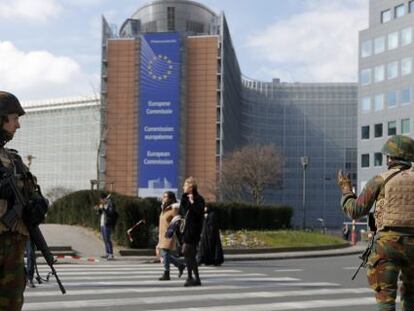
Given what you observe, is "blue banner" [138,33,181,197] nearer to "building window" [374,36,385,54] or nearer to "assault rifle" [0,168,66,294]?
"building window" [374,36,385,54]

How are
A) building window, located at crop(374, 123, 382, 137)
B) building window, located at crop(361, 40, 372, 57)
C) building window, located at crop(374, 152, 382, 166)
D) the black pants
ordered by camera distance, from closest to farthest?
the black pants, building window, located at crop(374, 152, 382, 166), building window, located at crop(374, 123, 382, 137), building window, located at crop(361, 40, 372, 57)

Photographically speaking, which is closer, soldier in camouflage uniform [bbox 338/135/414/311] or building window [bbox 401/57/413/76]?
soldier in camouflage uniform [bbox 338/135/414/311]

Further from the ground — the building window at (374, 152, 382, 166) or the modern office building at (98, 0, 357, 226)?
the modern office building at (98, 0, 357, 226)

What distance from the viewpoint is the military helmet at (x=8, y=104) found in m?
4.56

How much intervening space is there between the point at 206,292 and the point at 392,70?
7071 cm

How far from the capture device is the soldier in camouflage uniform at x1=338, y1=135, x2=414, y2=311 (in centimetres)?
547

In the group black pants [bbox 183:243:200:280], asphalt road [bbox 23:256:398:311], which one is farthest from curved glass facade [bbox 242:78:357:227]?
black pants [bbox 183:243:200:280]

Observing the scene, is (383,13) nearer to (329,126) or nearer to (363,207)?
(329,126)

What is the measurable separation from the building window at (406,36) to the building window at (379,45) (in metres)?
2.91

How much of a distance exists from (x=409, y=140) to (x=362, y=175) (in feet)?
246

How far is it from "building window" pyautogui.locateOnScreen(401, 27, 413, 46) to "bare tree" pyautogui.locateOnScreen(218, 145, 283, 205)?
18.7 meters

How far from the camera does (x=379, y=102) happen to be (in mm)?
78438

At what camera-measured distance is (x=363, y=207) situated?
560 cm

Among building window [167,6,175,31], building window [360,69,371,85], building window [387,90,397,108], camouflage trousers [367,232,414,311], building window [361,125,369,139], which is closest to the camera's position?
camouflage trousers [367,232,414,311]
